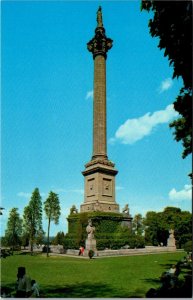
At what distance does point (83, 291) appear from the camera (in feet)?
48.5

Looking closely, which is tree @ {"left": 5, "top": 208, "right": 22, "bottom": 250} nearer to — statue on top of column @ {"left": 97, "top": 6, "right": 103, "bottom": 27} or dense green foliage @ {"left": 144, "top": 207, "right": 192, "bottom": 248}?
dense green foliage @ {"left": 144, "top": 207, "right": 192, "bottom": 248}

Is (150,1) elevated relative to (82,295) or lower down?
elevated

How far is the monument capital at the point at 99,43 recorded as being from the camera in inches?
1897

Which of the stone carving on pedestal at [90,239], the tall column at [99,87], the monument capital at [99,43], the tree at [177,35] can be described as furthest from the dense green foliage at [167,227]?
the tree at [177,35]

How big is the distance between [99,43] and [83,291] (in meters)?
39.7

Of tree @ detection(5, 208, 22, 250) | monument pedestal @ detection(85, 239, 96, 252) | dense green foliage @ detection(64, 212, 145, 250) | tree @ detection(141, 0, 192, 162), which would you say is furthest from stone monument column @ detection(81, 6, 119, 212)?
tree @ detection(141, 0, 192, 162)

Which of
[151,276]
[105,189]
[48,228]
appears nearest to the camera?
[151,276]

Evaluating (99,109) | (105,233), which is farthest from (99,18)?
(105,233)

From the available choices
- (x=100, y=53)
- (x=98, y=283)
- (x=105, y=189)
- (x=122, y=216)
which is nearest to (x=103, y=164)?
(x=105, y=189)

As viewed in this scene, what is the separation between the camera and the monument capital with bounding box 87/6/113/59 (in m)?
48.2

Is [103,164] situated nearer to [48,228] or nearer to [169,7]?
[48,228]

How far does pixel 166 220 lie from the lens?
64.4m

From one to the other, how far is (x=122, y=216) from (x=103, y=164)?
7088mm

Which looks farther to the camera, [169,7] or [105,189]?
[105,189]
